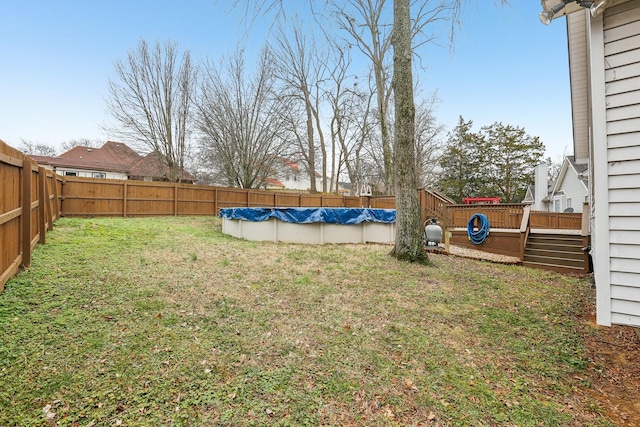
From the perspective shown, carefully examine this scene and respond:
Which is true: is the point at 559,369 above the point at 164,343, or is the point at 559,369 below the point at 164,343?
below

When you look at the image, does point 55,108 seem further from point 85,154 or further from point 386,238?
point 386,238

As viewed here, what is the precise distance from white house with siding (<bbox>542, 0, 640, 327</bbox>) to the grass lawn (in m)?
0.90

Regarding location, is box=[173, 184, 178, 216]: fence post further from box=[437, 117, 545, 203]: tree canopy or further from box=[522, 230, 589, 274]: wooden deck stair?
box=[437, 117, 545, 203]: tree canopy

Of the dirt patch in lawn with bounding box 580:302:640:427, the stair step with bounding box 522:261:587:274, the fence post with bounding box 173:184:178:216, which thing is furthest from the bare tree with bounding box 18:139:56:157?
the dirt patch in lawn with bounding box 580:302:640:427

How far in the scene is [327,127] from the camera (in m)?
22.3

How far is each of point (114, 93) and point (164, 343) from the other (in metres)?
17.5

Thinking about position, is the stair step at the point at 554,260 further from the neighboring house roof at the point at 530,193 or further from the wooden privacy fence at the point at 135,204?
the neighboring house roof at the point at 530,193

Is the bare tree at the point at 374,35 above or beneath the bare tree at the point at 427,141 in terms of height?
above

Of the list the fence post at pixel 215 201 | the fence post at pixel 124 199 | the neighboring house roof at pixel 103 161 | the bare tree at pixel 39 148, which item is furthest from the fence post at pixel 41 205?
the bare tree at pixel 39 148

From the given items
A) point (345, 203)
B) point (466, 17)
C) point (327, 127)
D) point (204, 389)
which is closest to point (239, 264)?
point (204, 389)

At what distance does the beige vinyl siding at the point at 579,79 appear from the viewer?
180 inches

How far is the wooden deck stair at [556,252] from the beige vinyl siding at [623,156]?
19.5 feet

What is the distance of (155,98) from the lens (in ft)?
51.7

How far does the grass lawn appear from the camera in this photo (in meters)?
1.87
